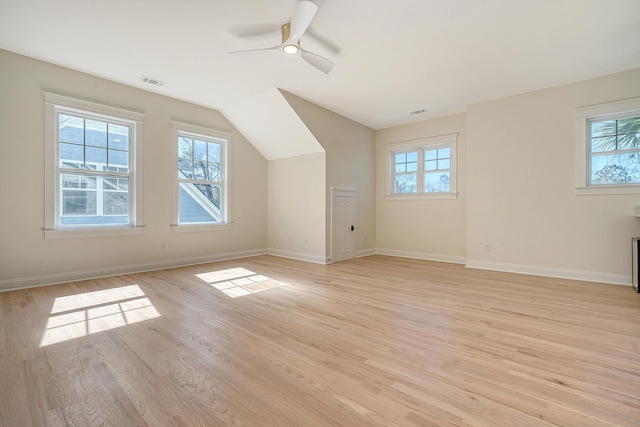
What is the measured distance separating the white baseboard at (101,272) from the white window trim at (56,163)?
531 millimetres

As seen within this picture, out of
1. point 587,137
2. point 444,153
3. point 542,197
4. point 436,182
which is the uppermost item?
point 444,153

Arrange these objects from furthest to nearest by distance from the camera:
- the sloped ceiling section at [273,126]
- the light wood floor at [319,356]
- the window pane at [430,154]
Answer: the window pane at [430,154] → the sloped ceiling section at [273,126] → the light wood floor at [319,356]

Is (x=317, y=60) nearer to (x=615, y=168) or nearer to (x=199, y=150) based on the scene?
(x=199, y=150)

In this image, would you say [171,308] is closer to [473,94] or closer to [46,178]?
[46,178]

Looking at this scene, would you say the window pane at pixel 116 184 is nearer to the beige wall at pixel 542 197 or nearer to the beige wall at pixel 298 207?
the beige wall at pixel 298 207

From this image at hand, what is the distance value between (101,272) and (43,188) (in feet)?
4.52

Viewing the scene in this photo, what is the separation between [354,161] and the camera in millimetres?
6309

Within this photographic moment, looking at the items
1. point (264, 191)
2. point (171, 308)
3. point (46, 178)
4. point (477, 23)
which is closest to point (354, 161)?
point (264, 191)

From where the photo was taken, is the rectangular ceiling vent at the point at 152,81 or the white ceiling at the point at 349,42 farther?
the rectangular ceiling vent at the point at 152,81

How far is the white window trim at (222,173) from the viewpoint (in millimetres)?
5125

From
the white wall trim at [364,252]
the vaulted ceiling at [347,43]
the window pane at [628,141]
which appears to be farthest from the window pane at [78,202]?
the window pane at [628,141]

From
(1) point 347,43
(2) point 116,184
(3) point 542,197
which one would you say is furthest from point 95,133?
(3) point 542,197

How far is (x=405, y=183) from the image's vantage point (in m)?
6.58

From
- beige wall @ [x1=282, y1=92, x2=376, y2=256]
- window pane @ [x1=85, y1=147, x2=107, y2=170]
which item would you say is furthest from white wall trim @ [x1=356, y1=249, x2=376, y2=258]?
window pane @ [x1=85, y1=147, x2=107, y2=170]
